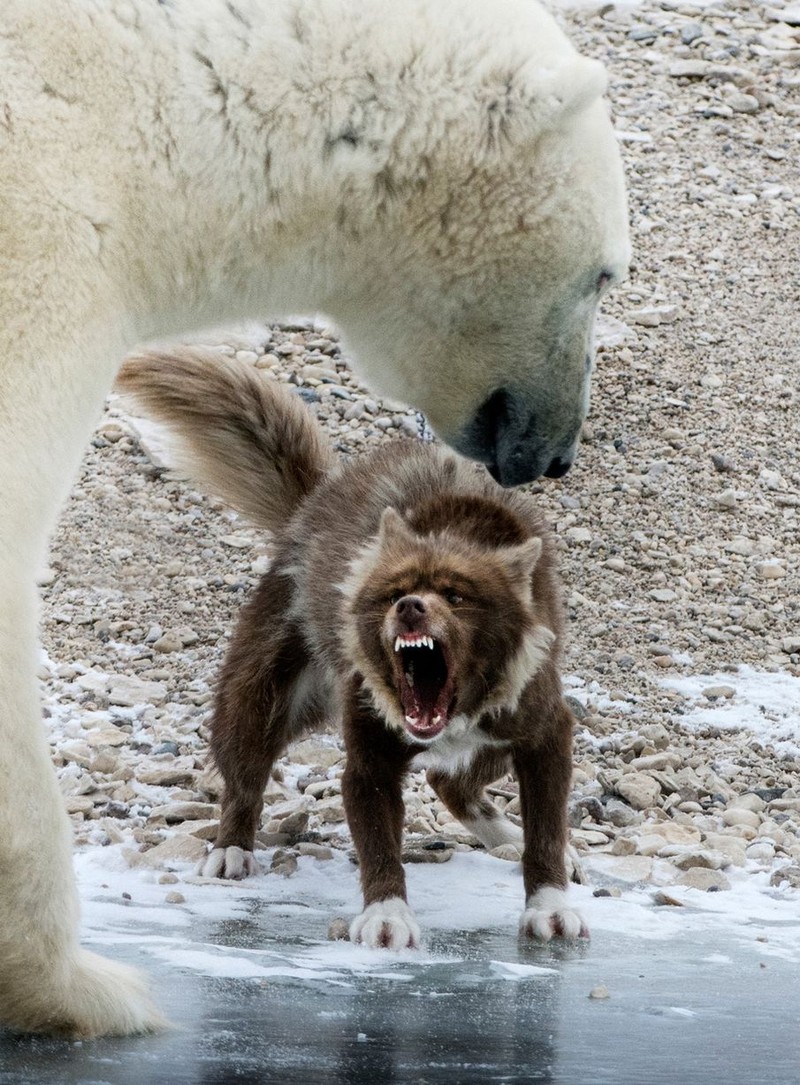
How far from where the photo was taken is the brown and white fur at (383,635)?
4227 millimetres

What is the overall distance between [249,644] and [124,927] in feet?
4.81

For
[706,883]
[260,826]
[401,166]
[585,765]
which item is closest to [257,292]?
[401,166]

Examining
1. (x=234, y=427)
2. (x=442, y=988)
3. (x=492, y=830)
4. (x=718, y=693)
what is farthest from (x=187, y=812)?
(x=718, y=693)

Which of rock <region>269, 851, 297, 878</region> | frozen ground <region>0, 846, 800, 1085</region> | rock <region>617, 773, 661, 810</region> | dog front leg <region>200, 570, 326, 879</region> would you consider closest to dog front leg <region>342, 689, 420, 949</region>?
frozen ground <region>0, 846, 800, 1085</region>

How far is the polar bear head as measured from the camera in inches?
96.6

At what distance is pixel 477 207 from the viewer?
8.30ft

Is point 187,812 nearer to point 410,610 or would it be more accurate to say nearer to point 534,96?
point 410,610

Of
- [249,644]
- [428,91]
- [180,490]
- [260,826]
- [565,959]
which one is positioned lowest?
[565,959]

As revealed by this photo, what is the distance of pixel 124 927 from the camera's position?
3613 millimetres

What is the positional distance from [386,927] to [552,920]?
17.2 inches

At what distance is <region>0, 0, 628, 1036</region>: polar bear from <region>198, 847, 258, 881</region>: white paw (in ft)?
6.03

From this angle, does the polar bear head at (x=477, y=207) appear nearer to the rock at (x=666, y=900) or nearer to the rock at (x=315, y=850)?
the rock at (x=666, y=900)

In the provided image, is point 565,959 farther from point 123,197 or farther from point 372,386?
point 123,197

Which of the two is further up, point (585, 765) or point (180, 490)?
point (180, 490)
